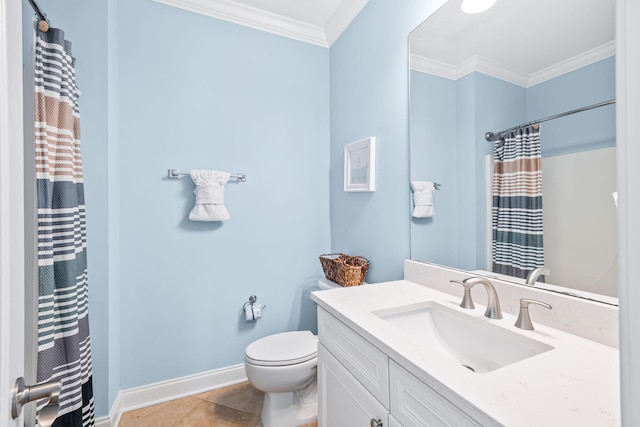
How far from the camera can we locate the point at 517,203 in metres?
1.08

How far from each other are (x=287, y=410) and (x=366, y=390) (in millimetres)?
912

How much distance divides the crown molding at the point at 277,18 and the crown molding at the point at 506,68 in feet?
2.55

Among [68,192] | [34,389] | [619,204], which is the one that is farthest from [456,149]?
[68,192]

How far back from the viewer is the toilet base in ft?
5.27

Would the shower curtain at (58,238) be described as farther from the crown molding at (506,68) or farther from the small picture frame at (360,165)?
the crown molding at (506,68)

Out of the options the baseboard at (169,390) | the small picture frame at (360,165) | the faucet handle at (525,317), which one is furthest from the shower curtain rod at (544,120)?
the baseboard at (169,390)

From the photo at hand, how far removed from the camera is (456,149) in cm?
133

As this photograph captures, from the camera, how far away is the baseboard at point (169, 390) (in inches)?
66.6

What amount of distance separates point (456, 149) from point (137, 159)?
1785mm

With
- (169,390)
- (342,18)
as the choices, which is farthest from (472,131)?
(169,390)

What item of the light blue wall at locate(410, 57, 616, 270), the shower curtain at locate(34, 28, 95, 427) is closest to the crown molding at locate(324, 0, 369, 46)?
the light blue wall at locate(410, 57, 616, 270)

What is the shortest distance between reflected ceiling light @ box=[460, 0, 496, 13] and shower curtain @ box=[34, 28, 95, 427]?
1.65 metres

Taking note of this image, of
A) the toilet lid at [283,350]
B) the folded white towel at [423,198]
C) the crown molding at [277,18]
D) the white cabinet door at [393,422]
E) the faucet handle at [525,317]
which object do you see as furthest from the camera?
the crown molding at [277,18]

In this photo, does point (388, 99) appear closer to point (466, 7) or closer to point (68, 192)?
point (466, 7)
